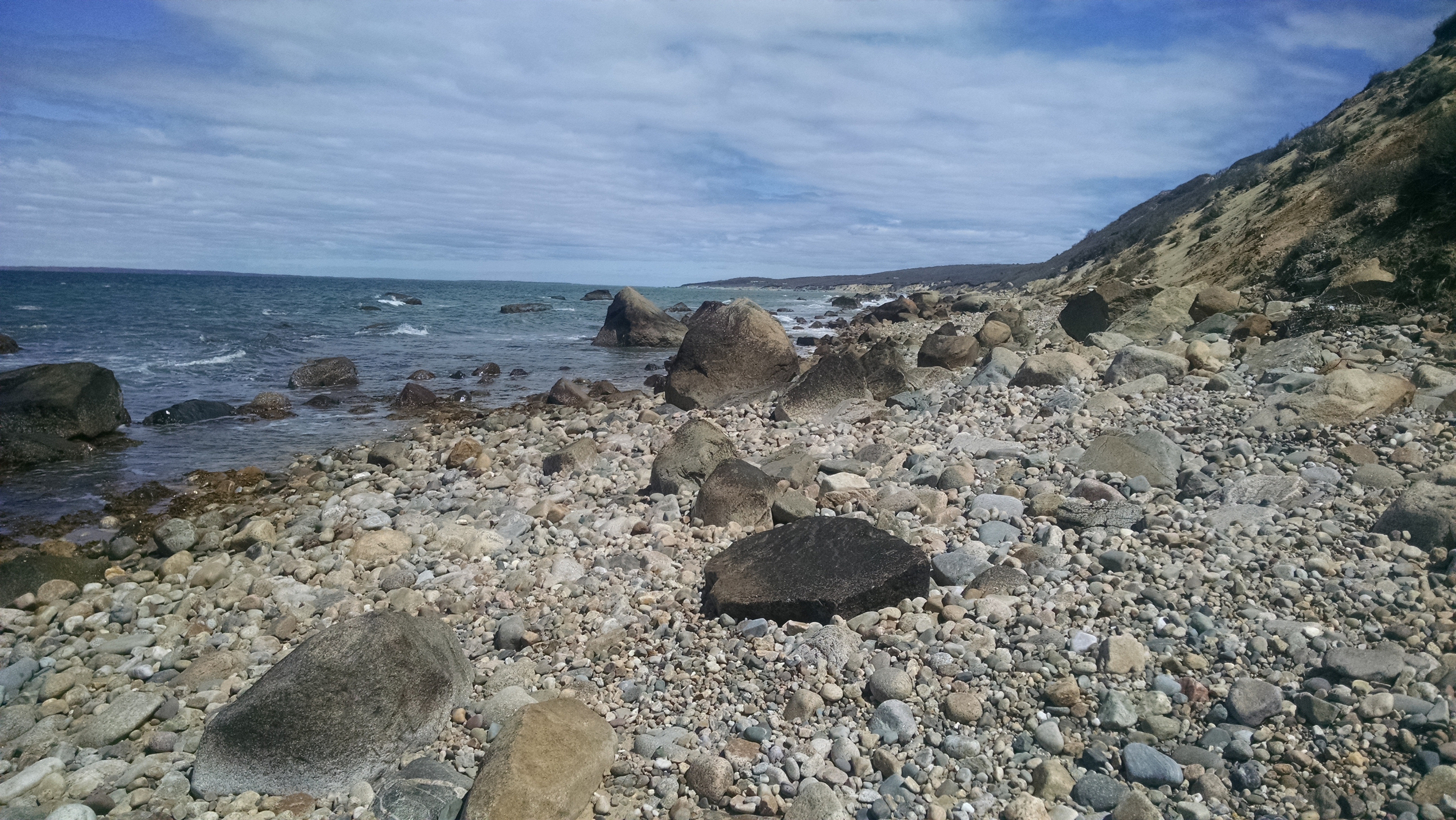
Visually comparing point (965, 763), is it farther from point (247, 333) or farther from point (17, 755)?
point (247, 333)

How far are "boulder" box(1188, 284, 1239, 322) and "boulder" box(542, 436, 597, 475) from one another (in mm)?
10741

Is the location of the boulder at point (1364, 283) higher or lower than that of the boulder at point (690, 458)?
higher

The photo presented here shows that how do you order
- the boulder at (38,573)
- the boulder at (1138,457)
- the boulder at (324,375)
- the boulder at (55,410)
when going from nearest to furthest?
the boulder at (1138,457) → the boulder at (38,573) → the boulder at (55,410) → the boulder at (324,375)

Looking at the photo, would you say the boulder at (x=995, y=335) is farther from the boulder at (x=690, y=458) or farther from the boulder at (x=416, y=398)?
the boulder at (x=416, y=398)

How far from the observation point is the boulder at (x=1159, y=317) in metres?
13.4

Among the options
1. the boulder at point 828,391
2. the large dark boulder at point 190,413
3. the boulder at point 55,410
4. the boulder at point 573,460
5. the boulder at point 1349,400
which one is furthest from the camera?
the large dark boulder at point 190,413

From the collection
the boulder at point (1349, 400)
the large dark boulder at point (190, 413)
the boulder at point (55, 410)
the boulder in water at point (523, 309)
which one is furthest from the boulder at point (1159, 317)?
the boulder in water at point (523, 309)

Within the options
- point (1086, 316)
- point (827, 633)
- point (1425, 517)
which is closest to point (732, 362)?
point (1086, 316)

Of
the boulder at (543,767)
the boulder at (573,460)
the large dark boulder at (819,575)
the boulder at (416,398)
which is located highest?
the large dark boulder at (819,575)

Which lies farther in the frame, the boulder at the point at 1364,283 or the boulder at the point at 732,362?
the boulder at the point at 732,362

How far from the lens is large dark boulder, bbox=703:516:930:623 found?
4.89 meters

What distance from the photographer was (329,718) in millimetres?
4074

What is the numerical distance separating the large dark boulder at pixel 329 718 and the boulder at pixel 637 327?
25360 millimetres

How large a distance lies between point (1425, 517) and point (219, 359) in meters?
27.2
